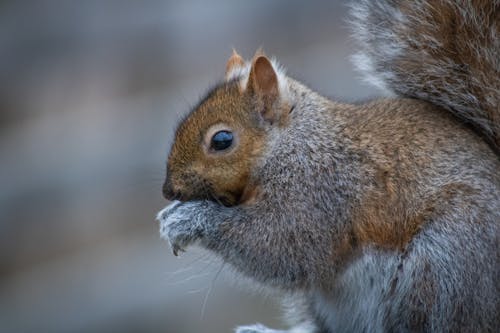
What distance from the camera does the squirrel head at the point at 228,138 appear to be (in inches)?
85.2

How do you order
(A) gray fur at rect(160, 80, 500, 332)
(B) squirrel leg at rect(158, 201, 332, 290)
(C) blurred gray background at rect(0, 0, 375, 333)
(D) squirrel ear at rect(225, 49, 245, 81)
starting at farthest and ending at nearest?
(C) blurred gray background at rect(0, 0, 375, 333) < (D) squirrel ear at rect(225, 49, 245, 81) < (B) squirrel leg at rect(158, 201, 332, 290) < (A) gray fur at rect(160, 80, 500, 332)

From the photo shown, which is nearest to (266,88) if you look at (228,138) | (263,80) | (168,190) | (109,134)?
(263,80)

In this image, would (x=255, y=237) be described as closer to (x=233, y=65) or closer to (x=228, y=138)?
(x=228, y=138)

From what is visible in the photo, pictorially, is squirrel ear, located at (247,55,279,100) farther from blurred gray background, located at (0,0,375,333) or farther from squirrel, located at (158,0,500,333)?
blurred gray background, located at (0,0,375,333)

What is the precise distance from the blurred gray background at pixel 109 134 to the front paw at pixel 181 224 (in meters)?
1.87

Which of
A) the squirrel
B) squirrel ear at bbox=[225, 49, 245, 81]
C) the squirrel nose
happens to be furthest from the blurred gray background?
the squirrel nose

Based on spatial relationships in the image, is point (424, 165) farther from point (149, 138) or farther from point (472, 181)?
point (149, 138)

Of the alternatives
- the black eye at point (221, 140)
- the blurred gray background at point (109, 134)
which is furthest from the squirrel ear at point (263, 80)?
the blurred gray background at point (109, 134)

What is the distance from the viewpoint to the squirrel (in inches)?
80.6

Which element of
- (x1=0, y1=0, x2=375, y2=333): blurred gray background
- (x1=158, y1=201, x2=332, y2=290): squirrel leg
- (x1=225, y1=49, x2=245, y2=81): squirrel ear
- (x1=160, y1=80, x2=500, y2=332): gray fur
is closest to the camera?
(x1=160, y1=80, x2=500, y2=332): gray fur

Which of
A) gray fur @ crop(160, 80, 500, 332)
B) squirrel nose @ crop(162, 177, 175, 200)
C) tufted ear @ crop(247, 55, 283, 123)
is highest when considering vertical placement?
tufted ear @ crop(247, 55, 283, 123)

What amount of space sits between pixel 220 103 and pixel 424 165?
18.1 inches

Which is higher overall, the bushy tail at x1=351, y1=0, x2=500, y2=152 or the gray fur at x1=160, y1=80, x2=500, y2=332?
the bushy tail at x1=351, y1=0, x2=500, y2=152

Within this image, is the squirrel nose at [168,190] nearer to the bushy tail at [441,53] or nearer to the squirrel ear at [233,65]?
the squirrel ear at [233,65]
